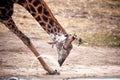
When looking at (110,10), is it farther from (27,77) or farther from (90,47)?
(27,77)

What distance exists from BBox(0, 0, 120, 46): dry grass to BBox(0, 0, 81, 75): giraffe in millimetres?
2872

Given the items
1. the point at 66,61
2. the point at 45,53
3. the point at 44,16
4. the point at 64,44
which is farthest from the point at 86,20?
the point at 64,44

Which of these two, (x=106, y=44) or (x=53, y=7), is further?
(x=53, y=7)

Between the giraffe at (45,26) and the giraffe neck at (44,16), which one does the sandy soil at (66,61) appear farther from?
the giraffe neck at (44,16)

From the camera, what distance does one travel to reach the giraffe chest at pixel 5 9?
6.84 metres

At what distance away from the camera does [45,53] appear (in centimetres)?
828

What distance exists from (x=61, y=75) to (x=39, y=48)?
2.30 m

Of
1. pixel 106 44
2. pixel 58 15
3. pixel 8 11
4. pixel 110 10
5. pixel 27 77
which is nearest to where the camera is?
pixel 27 77

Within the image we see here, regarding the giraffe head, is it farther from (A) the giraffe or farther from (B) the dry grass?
(B) the dry grass

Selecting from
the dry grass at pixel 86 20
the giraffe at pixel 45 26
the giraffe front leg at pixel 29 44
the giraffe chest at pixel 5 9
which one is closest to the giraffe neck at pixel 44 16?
the giraffe at pixel 45 26

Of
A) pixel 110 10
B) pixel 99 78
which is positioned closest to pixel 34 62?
→ pixel 99 78

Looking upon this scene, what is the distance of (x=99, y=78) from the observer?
6.31 m

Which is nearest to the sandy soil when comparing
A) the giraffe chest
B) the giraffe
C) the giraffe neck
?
the giraffe

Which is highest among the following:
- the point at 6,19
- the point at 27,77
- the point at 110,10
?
the point at 6,19
